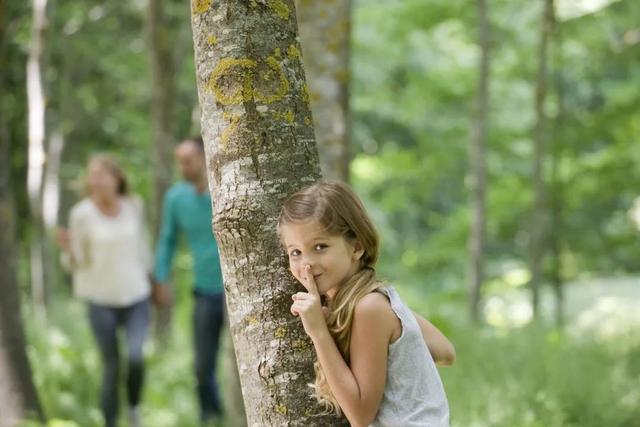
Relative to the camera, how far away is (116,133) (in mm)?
18547

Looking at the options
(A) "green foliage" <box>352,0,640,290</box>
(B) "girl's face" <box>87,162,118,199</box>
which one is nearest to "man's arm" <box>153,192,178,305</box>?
(B) "girl's face" <box>87,162,118,199</box>

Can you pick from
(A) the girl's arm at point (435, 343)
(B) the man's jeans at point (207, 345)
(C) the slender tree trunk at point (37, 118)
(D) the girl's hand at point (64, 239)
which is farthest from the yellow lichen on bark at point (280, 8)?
(C) the slender tree trunk at point (37, 118)

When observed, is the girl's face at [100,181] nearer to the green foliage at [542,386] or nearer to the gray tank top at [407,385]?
the green foliage at [542,386]

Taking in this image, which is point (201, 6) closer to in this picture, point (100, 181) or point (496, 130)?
point (100, 181)

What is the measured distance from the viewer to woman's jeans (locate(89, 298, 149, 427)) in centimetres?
687

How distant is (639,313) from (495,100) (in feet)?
16.4

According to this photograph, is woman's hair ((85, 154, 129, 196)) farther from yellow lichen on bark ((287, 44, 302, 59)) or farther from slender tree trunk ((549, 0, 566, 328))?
slender tree trunk ((549, 0, 566, 328))

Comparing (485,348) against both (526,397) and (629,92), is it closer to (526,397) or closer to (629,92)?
(526,397)

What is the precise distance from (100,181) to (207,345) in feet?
4.78

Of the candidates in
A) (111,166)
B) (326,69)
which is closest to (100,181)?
(111,166)

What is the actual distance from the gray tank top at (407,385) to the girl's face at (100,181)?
15.5 feet

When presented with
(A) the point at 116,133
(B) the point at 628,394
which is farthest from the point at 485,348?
(A) the point at 116,133

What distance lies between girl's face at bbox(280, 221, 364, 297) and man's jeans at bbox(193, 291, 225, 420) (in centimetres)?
442

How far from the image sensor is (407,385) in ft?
8.07
